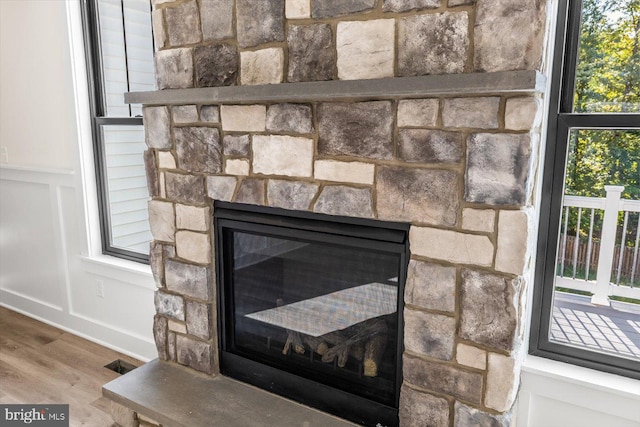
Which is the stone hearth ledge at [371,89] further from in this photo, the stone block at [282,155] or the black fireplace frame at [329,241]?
the black fireplace frame at [329,241]

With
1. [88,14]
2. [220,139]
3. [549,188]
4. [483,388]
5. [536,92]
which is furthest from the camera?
[88,14]

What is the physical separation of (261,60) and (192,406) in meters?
1.44

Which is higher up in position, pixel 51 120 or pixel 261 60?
pixel 261 60

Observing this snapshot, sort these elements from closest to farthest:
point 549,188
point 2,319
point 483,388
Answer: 1. point 483,388
2. point 549,188
3. point 2,319

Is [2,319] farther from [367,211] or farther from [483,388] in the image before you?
[483,388]

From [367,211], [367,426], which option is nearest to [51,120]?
[367,211]

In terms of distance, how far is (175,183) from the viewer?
85.2 inches

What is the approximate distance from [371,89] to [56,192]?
251 cm

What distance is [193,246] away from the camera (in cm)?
218

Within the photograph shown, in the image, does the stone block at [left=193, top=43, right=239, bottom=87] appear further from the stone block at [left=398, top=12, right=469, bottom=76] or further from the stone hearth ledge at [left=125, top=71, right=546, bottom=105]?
the stone block at [left=398, top=12, right=469, bottom=76]

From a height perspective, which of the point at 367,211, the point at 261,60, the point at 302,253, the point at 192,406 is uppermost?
the point at 261,60

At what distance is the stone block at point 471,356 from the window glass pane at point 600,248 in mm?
468

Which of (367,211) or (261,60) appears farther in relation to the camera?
(261,60)

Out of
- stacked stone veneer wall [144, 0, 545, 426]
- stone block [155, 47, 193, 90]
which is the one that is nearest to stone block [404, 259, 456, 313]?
stacked stone veneer wall [144, 0, 545, 426]
